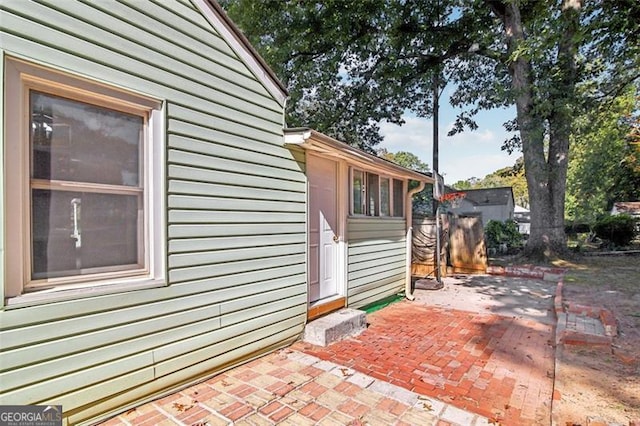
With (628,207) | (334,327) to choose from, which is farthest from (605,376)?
(628,207)

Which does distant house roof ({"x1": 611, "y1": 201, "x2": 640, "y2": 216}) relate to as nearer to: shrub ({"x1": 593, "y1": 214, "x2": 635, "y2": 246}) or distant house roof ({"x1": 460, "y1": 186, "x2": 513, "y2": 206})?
distant house roof ({"x1": 460, "y1": 186, "x2": 513, "y2": 206})

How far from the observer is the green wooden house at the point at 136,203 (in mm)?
1981

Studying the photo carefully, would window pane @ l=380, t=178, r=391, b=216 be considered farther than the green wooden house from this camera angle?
Yes

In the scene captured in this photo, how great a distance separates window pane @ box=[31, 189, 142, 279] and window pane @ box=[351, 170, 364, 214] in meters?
3.38

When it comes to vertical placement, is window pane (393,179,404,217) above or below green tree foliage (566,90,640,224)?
below

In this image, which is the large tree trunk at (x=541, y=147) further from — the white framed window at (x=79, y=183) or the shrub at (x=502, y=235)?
the white framed window at (x=79, y=183)

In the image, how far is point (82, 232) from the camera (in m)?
2.25

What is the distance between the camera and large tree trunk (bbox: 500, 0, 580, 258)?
10.3m

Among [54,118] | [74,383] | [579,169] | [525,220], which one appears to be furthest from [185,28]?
[525,220]

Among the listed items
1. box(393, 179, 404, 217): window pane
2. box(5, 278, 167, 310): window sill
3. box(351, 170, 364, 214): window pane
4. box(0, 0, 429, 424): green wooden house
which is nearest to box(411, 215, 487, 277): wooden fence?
box(393, 179, 404, 217): window pane

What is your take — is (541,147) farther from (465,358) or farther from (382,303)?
(465,358)

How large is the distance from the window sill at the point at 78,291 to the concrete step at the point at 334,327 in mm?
2030

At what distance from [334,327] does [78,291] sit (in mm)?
2787

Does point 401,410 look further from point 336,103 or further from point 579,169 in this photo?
point 579,169
